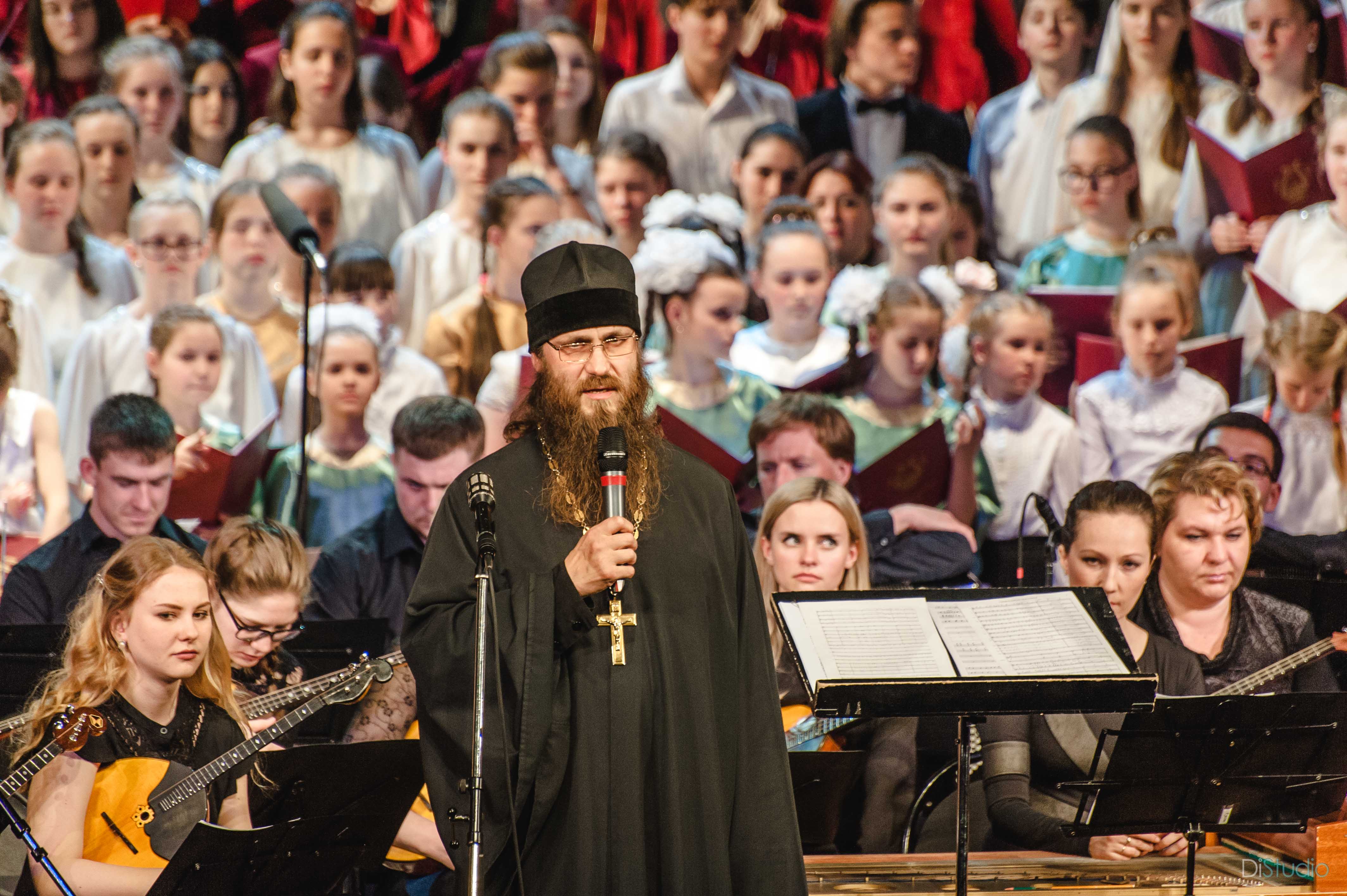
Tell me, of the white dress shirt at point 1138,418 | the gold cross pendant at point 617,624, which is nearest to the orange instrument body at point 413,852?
the gold cross pendant at point 617,624

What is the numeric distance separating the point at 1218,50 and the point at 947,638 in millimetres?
5037

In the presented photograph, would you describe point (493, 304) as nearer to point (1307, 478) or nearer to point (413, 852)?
point (413, 852)

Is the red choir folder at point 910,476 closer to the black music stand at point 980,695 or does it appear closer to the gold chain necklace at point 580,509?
the black music stand at point 980,695

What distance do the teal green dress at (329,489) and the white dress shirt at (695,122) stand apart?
83.6 inches

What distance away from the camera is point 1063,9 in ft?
24.0

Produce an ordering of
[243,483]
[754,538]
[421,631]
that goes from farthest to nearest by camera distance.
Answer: [243,483] < [754,538] < [421,631]

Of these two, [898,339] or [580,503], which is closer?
[580,503]

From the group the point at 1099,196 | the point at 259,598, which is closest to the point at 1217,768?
the point at 259,598

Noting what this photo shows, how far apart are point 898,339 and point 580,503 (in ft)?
11.6

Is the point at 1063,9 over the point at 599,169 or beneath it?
over

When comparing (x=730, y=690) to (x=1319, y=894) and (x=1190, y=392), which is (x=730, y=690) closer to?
(x=1319, y=894)

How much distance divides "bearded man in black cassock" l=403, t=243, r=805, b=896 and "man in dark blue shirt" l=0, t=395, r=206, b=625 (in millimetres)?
2332

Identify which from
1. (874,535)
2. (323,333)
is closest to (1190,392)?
(874,535)

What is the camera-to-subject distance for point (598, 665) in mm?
2670
